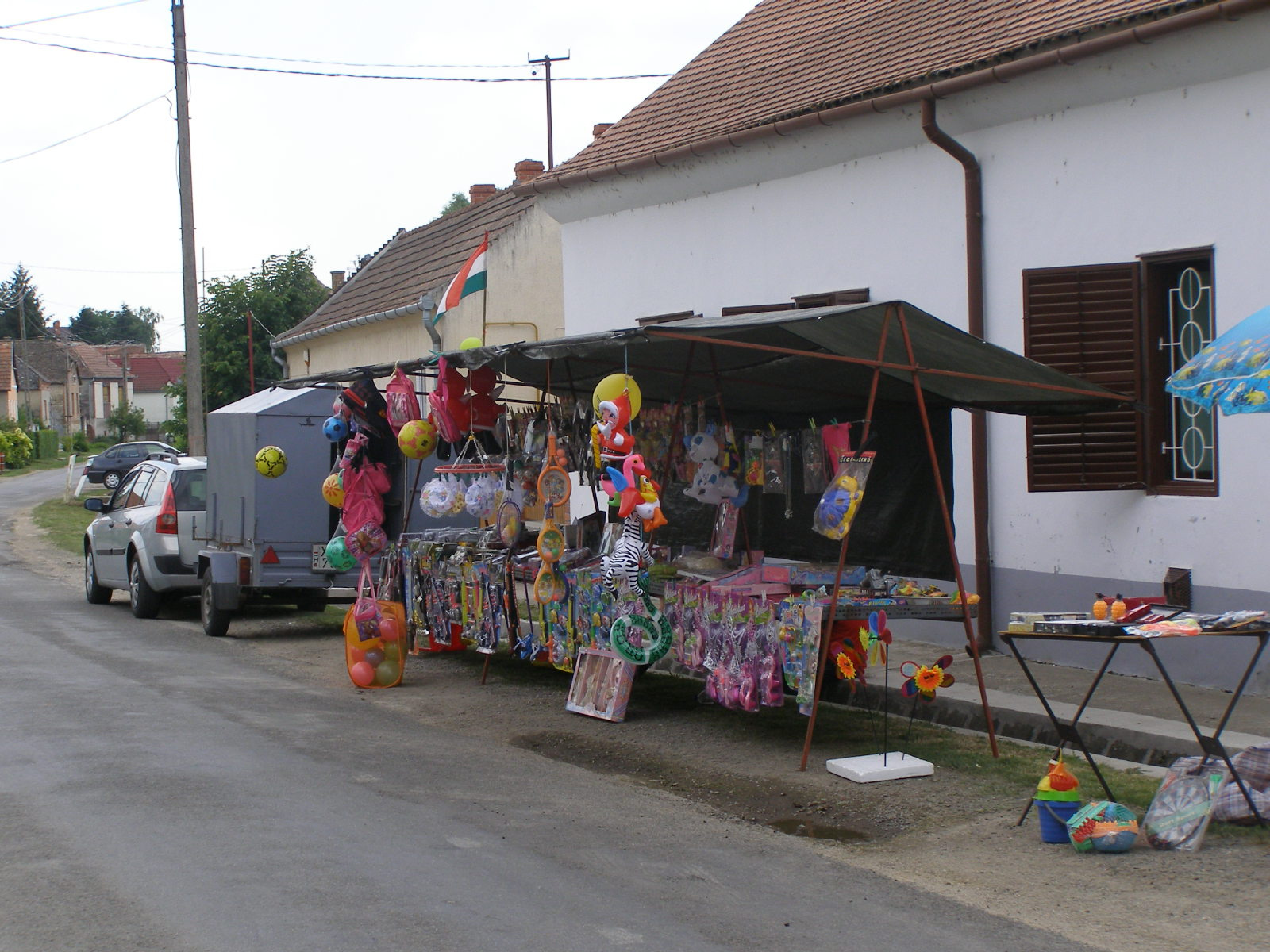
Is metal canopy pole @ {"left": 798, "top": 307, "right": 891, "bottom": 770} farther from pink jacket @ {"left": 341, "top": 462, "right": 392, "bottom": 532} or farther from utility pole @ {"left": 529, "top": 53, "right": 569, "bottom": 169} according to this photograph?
utility pole @ {"left": 529, "top": 53, "right": 569, "bottom": 169}

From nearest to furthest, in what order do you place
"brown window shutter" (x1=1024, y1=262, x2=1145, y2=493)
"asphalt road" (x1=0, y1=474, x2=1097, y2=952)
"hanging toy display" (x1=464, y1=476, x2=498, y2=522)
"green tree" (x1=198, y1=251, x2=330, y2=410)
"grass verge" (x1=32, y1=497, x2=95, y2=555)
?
"asphalt road" (x1=0, y1=474, x2=1097, y2=952), "brown window shutter" (x1=1024, y1=262, x2=1145, y2=493), "hanging toy display" (x1=464, y1=476, x2=498, y2=522), "grass verge" (x1=32, y1=497, x2=95, y2=555), "green tree" (x1=198, y1=251, x2=330, y2=410)

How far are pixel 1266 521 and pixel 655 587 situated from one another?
13.0 ft

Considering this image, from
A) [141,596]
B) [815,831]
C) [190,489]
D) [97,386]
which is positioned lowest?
[815,831]

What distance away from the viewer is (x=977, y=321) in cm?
1045

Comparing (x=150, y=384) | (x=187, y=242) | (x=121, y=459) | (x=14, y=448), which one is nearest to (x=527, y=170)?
(x=187, y=242)

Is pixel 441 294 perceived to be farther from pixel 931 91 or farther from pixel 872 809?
pixel 872 809

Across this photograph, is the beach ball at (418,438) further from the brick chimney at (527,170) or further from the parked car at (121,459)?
the parked car at (121,459)

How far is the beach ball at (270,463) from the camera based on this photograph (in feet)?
37.5

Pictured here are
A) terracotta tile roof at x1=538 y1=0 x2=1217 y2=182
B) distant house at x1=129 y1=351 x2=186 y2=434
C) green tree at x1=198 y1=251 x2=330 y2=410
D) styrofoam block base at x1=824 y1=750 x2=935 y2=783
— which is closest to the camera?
styrofoam block base at x1=824 y1=750 x2=935 y2=783

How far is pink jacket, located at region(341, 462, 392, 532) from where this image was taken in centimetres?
1091

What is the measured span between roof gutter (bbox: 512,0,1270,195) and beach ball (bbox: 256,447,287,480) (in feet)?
16.0

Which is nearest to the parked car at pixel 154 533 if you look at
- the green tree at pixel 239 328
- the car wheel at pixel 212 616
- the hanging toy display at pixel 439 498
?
the car wheel at pixel 212 616

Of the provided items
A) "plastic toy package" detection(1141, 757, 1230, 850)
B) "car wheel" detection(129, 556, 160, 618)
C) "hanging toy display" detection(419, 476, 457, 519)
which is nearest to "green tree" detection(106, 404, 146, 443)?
"car wheel" detection(129, 556, 160, 618)

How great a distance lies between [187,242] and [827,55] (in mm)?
11856
